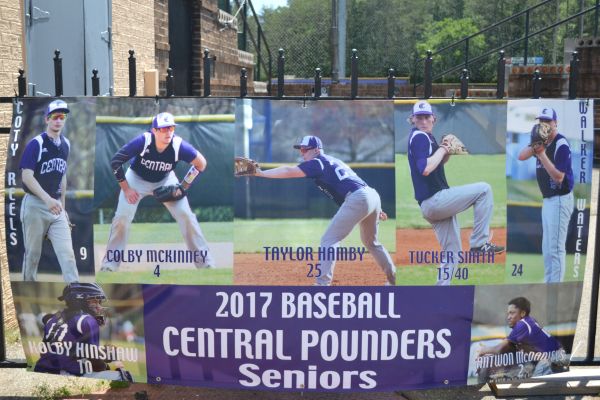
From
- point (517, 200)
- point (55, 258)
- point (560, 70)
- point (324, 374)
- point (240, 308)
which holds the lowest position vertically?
point (324, 374)

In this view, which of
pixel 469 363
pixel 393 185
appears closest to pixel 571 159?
pixel 393 185

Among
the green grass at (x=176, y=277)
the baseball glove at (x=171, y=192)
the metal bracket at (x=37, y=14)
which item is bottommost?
the green grass at (x=176, y=277)

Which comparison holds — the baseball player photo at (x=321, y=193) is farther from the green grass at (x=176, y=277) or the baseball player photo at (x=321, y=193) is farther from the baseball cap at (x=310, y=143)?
the green grass at (x=176, y=277)

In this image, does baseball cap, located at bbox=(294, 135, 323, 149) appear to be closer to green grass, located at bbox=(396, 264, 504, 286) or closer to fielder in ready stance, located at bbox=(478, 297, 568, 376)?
green grass, located at bbox=(396, 264, 504, 286)

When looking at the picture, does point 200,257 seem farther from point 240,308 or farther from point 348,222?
point 348,222

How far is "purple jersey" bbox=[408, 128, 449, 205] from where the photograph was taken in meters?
3.64

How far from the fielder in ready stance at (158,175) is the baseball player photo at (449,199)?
3.42ft

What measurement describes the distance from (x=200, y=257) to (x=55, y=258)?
2.54 feet

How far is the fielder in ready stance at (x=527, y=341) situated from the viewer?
3.79m

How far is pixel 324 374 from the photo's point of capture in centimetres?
376

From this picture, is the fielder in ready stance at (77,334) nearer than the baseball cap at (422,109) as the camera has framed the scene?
No

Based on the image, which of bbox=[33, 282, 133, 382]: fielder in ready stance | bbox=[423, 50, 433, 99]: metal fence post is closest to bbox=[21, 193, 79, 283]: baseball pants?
bbox=[33, 282, 133, 382]: fielder in ready stance

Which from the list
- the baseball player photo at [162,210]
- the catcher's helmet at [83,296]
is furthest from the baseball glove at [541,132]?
the catcher's helmet at [83,296]

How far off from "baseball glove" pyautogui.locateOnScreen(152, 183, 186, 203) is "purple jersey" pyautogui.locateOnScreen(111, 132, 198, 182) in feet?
0.18
